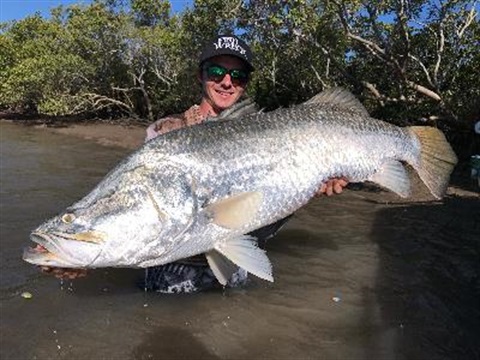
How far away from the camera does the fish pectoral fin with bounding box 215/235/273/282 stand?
3111mm

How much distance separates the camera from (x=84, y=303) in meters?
5.45

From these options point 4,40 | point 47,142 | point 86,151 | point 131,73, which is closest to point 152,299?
point 86,151

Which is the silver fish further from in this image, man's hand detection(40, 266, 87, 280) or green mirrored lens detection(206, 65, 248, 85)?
green mirrored lens detection(206, 65, 248, 85)

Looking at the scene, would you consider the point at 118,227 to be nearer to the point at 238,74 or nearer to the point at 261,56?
the point at 238,74

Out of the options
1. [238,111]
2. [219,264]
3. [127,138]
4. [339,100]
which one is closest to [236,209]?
[219,264]

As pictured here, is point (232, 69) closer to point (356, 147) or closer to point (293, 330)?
point (356, 147)

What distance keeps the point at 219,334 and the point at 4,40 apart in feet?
105

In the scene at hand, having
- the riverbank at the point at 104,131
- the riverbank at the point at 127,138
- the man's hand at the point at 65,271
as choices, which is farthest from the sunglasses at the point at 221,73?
the riverbank at the point at 104,131

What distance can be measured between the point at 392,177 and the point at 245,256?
120 cm

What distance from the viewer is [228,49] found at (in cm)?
394

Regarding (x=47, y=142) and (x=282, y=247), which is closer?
(x=282, y=247)

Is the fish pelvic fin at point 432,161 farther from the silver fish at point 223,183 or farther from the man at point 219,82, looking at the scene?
the man at point 219,82

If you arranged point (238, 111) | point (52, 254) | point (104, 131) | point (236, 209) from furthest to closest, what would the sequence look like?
1. point (104, 131)
2. point (238, 111)
3. point (236, 209)
4. point (52, 254)

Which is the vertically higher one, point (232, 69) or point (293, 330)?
point (232, 69)
